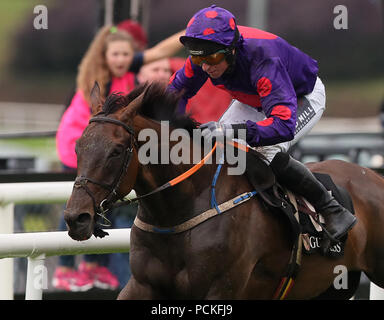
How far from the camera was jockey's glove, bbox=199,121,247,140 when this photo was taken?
3.94 m

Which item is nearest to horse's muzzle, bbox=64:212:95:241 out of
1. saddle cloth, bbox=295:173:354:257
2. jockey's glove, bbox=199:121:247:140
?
jockey's glove, bbox=199:121:247:140

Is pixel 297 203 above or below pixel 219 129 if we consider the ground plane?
below

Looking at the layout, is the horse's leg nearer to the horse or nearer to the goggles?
the horse

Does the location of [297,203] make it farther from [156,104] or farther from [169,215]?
[156,104]

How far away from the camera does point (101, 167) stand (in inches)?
144

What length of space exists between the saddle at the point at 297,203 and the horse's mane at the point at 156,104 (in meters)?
0.41

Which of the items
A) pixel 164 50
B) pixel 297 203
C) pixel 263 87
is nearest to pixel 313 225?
pixel 297 203

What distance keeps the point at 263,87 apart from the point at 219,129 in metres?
0.35

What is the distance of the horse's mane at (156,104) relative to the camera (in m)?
3.91

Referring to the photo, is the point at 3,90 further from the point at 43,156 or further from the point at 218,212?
the point at 218,212

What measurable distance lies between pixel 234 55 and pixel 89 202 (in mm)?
1094

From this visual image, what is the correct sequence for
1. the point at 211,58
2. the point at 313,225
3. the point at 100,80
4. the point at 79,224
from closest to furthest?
the point at 79,224, the point at 211,58, the point at 313,225, the point at 100,80

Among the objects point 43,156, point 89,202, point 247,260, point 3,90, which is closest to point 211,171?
point 247,260
